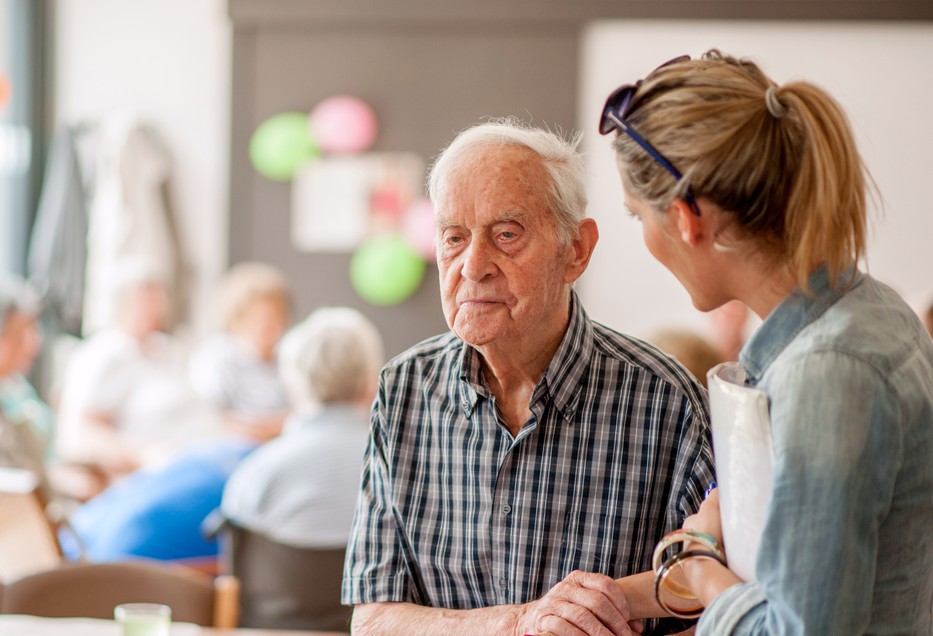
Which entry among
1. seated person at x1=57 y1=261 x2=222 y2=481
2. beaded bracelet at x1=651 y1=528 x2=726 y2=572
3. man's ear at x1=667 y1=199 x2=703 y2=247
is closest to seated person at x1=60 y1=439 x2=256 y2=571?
seated person at x1=57 y1=261 x2=222 y2=481

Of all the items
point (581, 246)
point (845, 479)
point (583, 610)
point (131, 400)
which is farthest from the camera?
point (131, 400)

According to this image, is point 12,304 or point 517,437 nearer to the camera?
point 517,437

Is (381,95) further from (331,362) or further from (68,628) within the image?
(68,628)

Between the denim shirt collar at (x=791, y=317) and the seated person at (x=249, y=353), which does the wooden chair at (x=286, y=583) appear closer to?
the denim shirt collar at (x=791, y=317)

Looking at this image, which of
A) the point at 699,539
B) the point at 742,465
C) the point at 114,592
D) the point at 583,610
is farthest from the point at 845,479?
the point at 114,592

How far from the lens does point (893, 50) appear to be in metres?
5.31

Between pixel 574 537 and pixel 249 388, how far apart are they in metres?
3.65

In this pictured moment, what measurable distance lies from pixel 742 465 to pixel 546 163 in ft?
2.08

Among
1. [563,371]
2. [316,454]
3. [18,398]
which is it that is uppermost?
[563,371]

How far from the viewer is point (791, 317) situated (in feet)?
3.55

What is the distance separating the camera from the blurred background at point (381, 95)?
533 cm

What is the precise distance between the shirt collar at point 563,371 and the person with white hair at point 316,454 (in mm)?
1361

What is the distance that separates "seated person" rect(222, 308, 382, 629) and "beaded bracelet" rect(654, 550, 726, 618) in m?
1.68

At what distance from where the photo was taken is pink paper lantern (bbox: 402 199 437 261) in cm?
561
